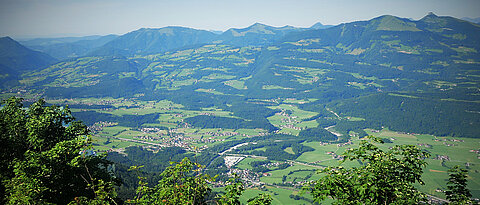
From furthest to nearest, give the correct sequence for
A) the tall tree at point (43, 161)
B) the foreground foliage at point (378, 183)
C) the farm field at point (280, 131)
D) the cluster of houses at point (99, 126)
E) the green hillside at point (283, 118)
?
1. the cluster of houses at point (99, 126)
2. the green hillside at point (283, 118)
3. the farm field at point (280, 131)
4. the tall tree at point (43, 161)
5. the foreground foliage at point (378, 183)

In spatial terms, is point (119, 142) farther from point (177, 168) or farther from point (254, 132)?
point (177, 168)

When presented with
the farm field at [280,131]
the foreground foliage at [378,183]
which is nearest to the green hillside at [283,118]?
the farm field at [280,131]

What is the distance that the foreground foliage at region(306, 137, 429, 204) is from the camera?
23.7 ft

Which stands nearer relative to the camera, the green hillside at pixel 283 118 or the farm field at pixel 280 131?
the farm field at pixel 280 131

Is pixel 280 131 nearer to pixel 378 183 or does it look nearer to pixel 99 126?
pixel 99 126

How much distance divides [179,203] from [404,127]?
114774 mm

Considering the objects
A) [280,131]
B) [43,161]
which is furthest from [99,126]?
[43,161]

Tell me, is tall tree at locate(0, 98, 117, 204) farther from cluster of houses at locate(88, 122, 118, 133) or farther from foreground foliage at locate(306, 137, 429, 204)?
cluster of houses at locate(88, 122, 118, 133)

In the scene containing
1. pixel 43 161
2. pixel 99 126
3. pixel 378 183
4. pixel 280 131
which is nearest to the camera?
pixel 378 183

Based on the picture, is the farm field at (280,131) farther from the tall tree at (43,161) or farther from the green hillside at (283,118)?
the tall tree at (43,161)

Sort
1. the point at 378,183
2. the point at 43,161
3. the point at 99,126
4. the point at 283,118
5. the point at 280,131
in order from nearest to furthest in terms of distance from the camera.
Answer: the point at 378,183
the point at 43,161
the point at 280,131
the point at 99,126
the point at 283,118

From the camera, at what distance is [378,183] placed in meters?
7.43

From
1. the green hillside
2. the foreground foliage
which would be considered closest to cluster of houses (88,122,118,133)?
the green hillside

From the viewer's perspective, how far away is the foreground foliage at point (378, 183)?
7.22 m
